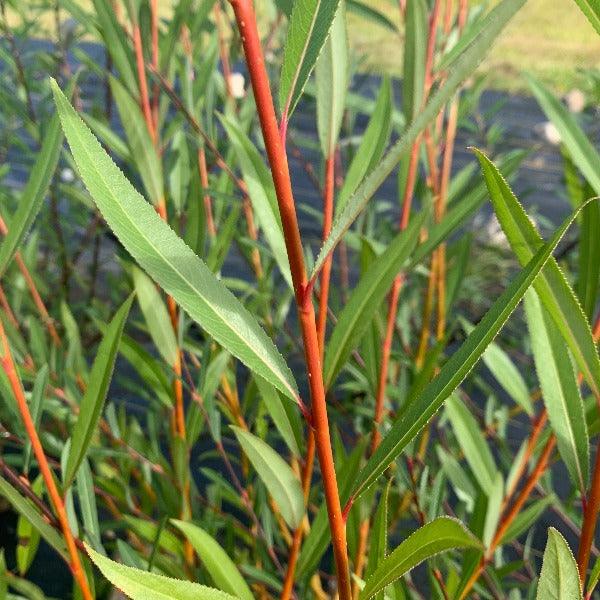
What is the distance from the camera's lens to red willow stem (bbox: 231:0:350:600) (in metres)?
0.28

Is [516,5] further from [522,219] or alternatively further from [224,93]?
[224,93]

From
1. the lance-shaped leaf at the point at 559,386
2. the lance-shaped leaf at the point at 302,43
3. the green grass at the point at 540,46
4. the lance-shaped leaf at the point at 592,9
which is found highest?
the green grass at the point at 540,46

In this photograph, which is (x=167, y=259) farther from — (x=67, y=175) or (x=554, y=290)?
(x=67, y=175)

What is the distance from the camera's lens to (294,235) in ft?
1.02

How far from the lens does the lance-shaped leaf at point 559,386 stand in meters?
0.45

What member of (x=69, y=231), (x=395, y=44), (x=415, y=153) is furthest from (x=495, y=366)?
(x=395, y=44)

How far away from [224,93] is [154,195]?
0.41m

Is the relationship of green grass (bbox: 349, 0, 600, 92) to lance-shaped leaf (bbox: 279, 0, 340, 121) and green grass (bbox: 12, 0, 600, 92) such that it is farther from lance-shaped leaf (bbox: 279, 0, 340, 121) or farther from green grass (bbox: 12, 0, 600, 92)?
lance-shaped leaf (bbox: 279, 0, 340, 121)

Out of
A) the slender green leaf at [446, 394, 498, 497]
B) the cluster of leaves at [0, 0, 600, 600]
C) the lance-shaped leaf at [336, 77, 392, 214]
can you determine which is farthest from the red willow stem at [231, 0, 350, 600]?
the slender green leaf at [446, 394, 498, 497]

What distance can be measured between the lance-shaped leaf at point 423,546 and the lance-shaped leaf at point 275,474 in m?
0.11

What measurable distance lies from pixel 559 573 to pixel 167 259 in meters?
0.20

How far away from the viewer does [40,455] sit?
1.52ft

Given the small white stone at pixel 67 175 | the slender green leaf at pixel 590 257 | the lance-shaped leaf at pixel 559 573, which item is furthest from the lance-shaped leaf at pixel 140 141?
the small white stone at pixel 67 175

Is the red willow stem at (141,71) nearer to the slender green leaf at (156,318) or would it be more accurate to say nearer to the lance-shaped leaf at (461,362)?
the slender green leaf at (156,318)
